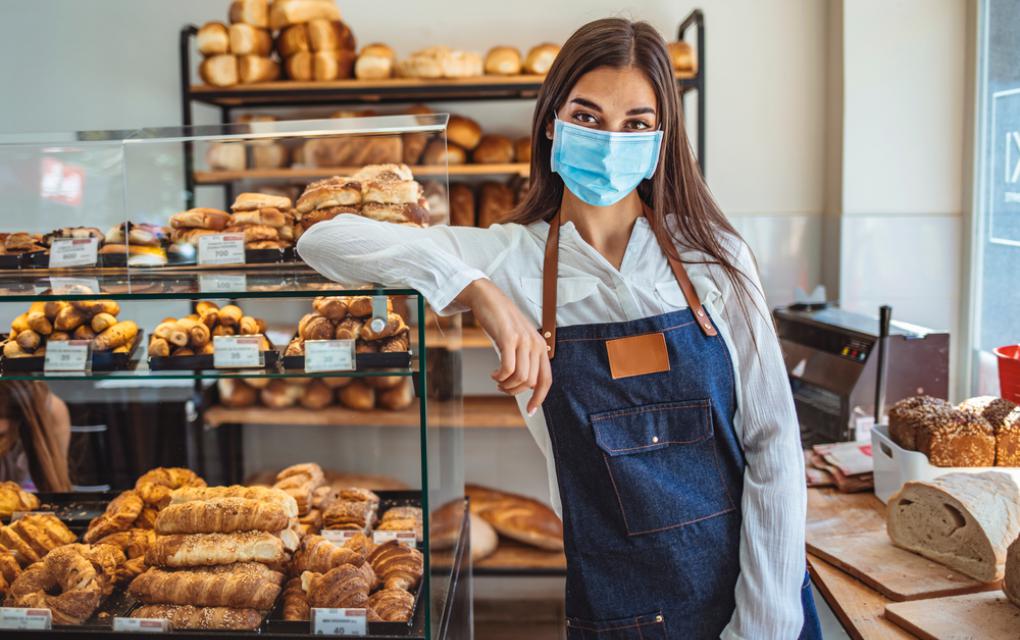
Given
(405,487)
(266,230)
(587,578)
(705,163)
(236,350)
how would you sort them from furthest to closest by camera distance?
(705,163), (405,487), (266,230), (236,350), (587,578)

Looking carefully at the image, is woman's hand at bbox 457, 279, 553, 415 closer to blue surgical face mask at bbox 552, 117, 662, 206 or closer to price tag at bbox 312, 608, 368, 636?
blue surgical face mask at bbox 552, 117, 662, 206

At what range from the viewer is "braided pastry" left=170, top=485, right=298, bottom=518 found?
1.69 metres

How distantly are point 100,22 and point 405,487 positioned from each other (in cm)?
255

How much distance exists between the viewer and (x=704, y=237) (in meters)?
1.49

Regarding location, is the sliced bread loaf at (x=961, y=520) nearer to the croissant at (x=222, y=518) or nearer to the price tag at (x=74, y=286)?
the croissant at (x=222, y=518)

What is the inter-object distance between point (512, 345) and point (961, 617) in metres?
0.91

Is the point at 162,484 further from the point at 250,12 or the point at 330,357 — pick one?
the point at 250,12

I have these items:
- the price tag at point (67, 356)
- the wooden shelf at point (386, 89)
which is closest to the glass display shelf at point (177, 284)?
the price tag at point (67, 356)

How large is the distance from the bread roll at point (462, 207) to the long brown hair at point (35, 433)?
1.69 metres

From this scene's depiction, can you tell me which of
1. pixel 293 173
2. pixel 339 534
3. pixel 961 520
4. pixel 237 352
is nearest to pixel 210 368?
pixel 237 352

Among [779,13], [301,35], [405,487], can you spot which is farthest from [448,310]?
[779,13]

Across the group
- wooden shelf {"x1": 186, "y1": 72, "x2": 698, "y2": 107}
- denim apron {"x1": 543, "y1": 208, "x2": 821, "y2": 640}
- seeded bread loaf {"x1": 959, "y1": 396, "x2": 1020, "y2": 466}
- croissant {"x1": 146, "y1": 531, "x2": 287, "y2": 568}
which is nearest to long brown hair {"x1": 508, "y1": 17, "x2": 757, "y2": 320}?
denim apron {"x1": 543, "y1": 208, "x2": 821, "y2": 640}

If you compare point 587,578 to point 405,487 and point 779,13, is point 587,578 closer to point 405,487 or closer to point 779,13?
point 405,487

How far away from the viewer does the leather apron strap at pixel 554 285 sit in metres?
1.44
